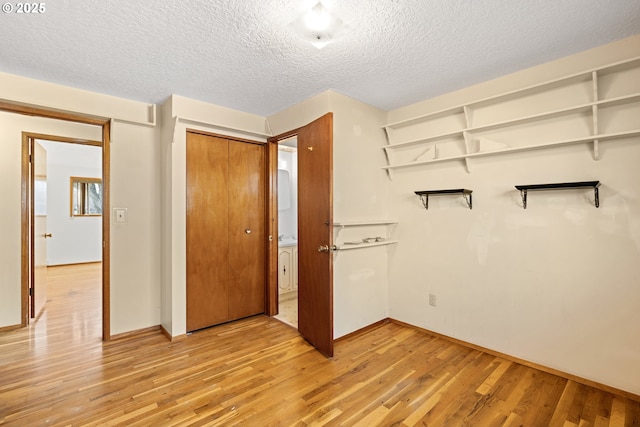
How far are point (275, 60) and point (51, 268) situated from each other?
759cm

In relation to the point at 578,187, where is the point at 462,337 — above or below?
below

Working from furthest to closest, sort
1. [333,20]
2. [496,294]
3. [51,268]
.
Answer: [51,268] → [496,294] → [333,20]

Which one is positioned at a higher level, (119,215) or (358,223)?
(119,215)

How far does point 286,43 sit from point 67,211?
25.6 feet

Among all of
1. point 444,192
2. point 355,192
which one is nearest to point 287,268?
point 355,192

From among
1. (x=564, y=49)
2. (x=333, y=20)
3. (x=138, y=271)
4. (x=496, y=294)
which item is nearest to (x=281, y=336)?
(x=138, y=271)

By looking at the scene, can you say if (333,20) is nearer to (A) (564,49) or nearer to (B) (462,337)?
(A) (564,49)

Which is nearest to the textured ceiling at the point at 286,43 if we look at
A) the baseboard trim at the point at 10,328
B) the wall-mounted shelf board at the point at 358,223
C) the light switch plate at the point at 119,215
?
the light switch plate at the point at 119,215

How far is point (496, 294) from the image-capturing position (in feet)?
8.54

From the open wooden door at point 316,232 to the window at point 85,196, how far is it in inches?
275

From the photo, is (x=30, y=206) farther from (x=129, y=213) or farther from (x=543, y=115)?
(x=543, y=115)

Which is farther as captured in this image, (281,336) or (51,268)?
(51,268)

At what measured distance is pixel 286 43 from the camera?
201 cm

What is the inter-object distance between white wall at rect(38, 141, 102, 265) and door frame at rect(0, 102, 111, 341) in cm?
436
